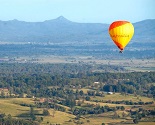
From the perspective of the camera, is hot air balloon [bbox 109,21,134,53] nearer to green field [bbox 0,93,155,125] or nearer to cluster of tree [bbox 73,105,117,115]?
green field [bbox 0,93,155,125]

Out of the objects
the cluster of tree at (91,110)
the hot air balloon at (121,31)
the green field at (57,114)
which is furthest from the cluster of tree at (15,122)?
the hot air balloon at (121,31)

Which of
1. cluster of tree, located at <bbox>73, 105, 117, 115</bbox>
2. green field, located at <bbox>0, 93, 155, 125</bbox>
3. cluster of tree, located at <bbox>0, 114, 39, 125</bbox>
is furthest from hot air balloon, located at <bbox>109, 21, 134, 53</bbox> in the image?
cluster of tree, located at <bbox>73, 105, 117, 115</bbox>

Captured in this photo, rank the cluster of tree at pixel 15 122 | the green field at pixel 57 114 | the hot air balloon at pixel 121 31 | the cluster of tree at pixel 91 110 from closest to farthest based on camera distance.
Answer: the hot air balloon at pixel 121 31
the cluster of tree at pixel 15 122
the green field at pixel 57 114
the cluster of tree at pixel 91 110

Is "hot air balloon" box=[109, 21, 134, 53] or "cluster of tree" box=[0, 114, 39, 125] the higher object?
"hot air balloon" box=[109, 21, 134, 53]

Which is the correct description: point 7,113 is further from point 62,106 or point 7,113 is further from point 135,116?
point 135,116

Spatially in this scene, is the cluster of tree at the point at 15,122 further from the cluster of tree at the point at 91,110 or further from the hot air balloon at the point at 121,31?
the hot air balloon at the point at 121,31

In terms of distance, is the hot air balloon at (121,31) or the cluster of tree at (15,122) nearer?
the hot air balloon at (121,31)

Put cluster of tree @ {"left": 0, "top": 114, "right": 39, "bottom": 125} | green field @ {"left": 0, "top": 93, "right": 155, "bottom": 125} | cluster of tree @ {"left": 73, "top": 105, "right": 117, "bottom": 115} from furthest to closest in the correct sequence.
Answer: cluster of tree @ {"left": 73, "top": 105, "right": 117, "bottom": 115}
green field @ {"left": 0, "top": 93, "right": 155, "bottom": 125}
cluster of tree @ {"left": 0, "top": 114, "right": 39, "bottom": 125}

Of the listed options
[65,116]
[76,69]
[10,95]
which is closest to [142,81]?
[10,95]

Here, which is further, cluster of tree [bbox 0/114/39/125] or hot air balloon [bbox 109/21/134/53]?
cluster of tree [bbox 0/114/39/125]

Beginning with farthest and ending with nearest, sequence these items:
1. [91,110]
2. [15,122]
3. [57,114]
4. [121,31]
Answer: [91,110], [57,114], [15,122], [121,31]

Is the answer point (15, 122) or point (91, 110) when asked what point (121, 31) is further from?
point (91, 110)

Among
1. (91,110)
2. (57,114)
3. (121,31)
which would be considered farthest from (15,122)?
(121,31)
